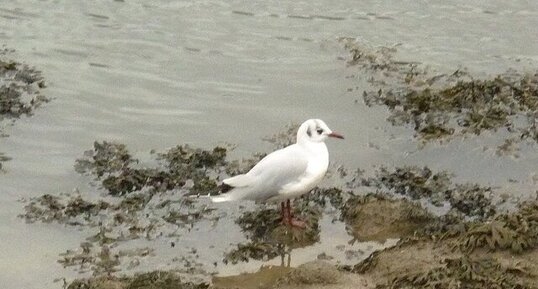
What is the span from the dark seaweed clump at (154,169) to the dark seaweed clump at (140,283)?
1598mm

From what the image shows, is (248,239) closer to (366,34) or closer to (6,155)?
(6,155)

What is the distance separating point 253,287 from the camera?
643 cm

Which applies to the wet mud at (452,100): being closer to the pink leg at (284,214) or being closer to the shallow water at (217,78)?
the shallow water at (217,78)

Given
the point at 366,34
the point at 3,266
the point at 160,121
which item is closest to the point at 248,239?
the point at 3,266

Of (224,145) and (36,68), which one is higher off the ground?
(36,68)

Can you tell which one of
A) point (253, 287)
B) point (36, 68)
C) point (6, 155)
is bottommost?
point (253, 287)

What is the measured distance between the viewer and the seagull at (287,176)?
7.16m

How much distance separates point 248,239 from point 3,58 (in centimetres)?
534

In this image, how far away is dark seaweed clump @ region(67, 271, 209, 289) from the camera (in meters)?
6.21

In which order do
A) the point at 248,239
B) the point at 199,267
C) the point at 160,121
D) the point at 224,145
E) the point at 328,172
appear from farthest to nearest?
the point at 160,121
the point at 224,145
the point at 328,172
the point at 248,239
the point at 199,267

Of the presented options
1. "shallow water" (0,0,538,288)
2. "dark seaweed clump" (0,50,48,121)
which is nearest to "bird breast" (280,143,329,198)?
"shallow water" (0,0,538,288)

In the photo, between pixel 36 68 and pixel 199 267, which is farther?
pixel 36 68

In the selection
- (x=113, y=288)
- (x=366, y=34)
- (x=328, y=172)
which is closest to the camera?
(x=113, y=288)

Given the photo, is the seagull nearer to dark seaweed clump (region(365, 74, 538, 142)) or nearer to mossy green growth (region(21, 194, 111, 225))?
mossy green growth (region(21, 194, 111, 225))
